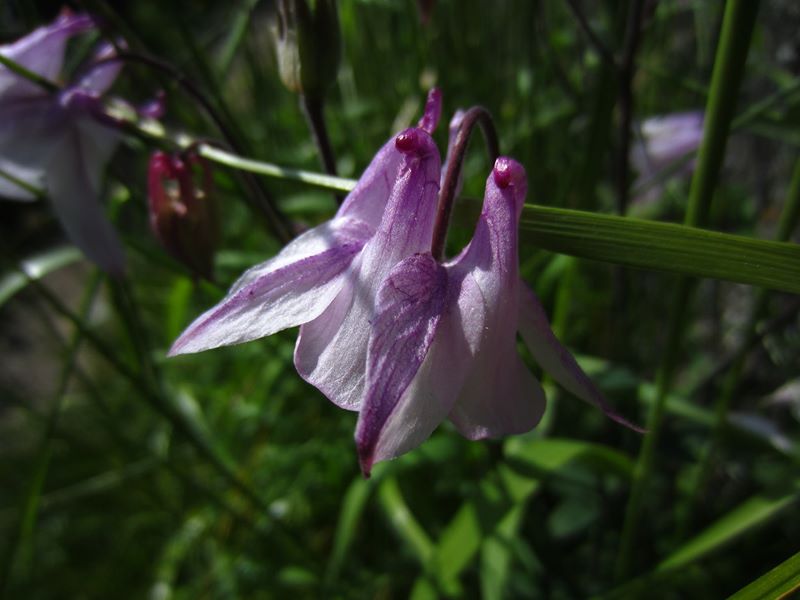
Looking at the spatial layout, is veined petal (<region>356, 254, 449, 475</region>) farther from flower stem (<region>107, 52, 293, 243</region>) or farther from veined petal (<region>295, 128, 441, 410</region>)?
flower stem (<region>107, 52, 293, 243</region>)

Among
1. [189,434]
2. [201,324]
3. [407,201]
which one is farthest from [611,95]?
[189,434]

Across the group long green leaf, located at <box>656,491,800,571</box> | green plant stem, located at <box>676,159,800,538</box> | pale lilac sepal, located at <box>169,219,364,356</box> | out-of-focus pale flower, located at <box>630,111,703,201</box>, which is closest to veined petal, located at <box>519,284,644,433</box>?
pale lilac sepal, located at <box>169,219,364,356</box>

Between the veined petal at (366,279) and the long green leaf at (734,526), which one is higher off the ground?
the veined petal at (366,279)

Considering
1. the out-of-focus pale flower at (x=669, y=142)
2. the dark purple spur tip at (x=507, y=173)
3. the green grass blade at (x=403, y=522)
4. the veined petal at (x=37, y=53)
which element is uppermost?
the veined petal at (x=37, y=53)

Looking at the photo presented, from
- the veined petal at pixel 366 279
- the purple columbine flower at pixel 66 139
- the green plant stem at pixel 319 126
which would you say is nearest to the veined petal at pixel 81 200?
the purple columbine flower at pixel 66 139

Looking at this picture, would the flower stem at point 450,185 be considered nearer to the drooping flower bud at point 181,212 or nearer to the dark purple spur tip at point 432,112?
the dark purple spur tip at point 432,112

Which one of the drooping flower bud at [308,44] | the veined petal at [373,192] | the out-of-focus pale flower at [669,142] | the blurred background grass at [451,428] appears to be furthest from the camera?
the out-of-focus pale flower at [669,142]
